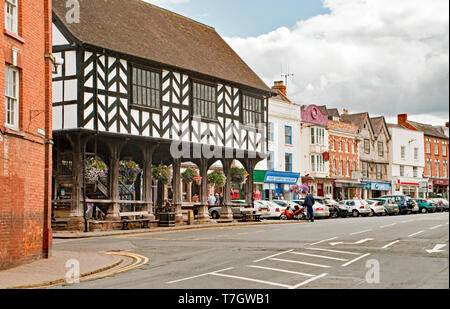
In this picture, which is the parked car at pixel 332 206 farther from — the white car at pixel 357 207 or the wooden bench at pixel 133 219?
the wooden bench at pixel 133 219

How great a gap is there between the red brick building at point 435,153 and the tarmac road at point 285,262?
6769cm

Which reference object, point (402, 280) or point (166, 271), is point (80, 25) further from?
point (402, 280)

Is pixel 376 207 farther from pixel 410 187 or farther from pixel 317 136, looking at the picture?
pixel 410 187

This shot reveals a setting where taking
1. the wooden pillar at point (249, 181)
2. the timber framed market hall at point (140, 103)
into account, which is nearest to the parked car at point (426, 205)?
the wooden pillar at point (249, 181)

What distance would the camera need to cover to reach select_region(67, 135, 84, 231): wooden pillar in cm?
2731

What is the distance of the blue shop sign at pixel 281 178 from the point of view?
54.0 meters

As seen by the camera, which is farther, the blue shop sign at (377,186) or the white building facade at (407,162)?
the white building facade at (407,162)

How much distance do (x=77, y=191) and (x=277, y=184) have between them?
30740 mm

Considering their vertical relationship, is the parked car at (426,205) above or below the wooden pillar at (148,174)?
below

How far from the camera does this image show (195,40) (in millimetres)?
37469

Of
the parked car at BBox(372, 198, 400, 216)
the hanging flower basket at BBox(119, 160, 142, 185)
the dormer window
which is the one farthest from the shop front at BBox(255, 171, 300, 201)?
the hanging flower basket at BBox(119, 160, 142, 185)

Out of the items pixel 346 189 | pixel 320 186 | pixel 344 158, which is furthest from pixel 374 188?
pixel 320 186

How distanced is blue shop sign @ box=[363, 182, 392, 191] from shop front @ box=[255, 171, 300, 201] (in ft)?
55.6

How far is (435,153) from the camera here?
295ft
